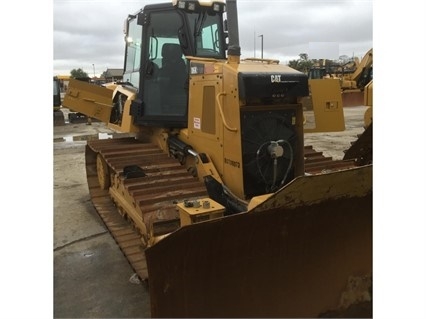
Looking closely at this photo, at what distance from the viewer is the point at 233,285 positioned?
2941 mm

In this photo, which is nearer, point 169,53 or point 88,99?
point 169,53

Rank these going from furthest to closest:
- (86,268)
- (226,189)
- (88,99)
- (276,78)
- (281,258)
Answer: (88,99), (86,268), (226,189), (276,78), (281,258)

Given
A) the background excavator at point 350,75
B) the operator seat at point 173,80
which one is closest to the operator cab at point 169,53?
the operator seat at point 173,80

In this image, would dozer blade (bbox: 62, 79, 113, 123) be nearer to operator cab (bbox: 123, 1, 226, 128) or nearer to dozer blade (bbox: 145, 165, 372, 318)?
operator cab (bbox: 123, 1, 226, 128)

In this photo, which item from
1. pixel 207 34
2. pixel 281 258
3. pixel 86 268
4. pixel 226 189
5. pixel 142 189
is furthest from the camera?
pixel 207 34

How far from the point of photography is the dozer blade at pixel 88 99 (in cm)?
575

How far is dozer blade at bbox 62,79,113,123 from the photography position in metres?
5.75

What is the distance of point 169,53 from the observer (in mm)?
4848

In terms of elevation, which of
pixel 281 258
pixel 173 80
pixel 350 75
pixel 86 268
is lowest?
A: pixel 86 268

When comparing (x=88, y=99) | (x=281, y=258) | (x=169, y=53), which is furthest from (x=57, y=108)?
(x=281, y=258)

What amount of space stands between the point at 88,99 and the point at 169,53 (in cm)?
160

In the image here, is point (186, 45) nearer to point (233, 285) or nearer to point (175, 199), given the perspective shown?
point (175, 199)

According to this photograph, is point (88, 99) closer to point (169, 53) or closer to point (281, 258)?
point (169, 53)

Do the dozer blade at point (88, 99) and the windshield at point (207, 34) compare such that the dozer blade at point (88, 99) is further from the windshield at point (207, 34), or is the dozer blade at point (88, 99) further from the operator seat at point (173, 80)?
the windshield at point (207, 34)
